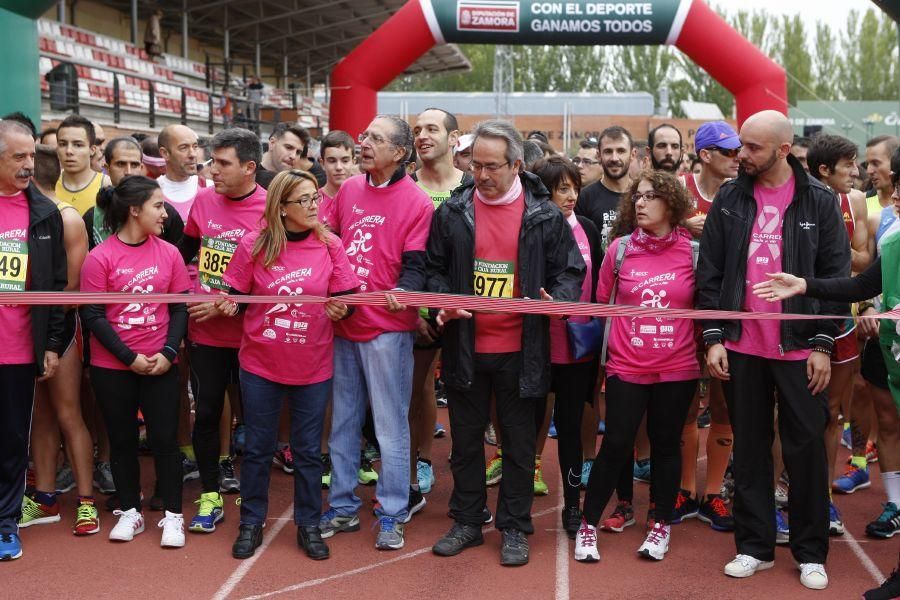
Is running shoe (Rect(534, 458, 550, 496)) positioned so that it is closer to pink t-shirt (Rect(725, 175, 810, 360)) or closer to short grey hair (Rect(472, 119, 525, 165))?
pink t-shirt (Rect(725, 175, 810, 360))

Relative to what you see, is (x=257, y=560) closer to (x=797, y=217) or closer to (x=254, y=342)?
(x=254, y=342)

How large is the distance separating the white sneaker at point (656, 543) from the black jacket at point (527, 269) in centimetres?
88

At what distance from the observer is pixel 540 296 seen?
476 cm

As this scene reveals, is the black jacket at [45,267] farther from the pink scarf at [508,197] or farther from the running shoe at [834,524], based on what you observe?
the running shoe at [834,524]

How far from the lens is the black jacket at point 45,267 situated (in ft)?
15.8

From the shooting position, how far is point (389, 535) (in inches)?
195

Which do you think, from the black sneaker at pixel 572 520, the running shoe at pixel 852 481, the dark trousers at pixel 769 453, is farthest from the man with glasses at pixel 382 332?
the running shoe at pixel 852 481

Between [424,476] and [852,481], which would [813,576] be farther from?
[424,476]

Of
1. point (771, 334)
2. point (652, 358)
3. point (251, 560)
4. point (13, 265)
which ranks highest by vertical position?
point (13, 265)

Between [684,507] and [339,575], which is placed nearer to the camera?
[339,575]

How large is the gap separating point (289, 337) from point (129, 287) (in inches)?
33.8

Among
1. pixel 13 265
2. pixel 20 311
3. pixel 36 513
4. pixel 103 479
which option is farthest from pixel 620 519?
pixel 13 265

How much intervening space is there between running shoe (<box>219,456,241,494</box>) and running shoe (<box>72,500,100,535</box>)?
784mm

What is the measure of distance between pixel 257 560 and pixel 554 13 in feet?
42.1
